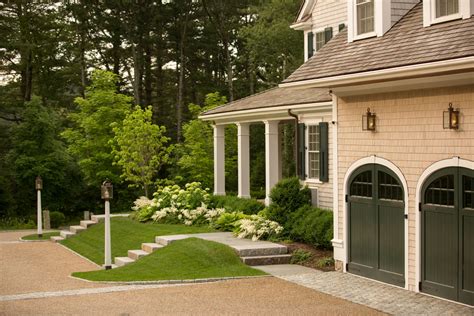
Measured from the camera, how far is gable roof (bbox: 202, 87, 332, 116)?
2004 cm

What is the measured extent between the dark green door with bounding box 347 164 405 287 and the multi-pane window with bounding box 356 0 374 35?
2.82m

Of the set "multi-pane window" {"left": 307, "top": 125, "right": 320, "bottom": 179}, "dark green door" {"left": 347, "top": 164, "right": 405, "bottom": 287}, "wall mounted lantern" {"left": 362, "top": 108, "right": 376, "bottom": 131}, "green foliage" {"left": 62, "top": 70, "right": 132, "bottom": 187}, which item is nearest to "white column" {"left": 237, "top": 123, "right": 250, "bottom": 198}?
"multi-pane window" {"left": 307, "top": 125, "right": 320, "bottom": 179}

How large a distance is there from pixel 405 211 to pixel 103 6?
1268 inches

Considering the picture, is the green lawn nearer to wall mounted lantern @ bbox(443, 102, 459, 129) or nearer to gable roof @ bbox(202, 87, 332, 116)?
gable roof @ bbox(202, 87, 332, 116)

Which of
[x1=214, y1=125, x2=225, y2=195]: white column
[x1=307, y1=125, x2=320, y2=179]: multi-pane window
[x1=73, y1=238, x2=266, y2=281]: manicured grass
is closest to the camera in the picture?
[x1=73, y1=238, x2=266, y2=281]: manicured grass

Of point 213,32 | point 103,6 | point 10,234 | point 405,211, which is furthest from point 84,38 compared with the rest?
point 405,211

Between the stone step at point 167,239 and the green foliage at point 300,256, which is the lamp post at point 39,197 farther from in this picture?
the green foliage at point 300,256

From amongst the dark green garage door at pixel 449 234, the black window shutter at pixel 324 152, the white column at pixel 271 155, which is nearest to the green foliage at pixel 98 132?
the white column at pixel 271 155

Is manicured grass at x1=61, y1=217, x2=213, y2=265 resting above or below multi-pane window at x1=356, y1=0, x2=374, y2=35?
below

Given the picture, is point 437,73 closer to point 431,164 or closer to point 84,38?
point 431,164

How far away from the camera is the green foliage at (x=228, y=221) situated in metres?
20.7

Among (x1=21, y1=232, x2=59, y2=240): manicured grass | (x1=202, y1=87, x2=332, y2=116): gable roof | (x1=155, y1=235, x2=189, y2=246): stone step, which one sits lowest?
(x1=21, y1=232, x2=59, y2=240): manicured grass

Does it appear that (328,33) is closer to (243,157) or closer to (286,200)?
(286,200)

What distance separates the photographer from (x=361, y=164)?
1430 cm
